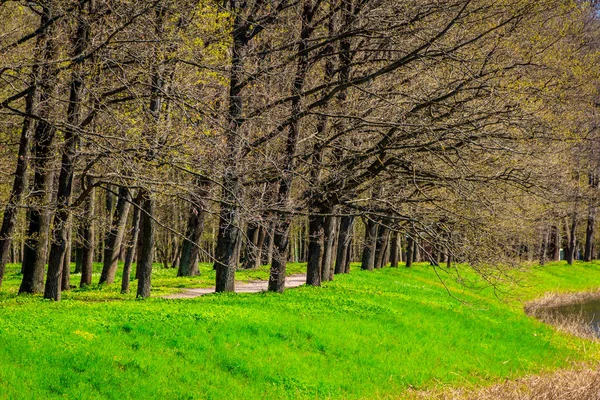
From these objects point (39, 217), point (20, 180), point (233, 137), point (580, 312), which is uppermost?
point (233, 137)

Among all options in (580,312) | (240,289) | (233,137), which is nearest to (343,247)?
(240,289)

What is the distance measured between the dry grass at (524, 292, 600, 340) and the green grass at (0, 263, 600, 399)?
6.73ft

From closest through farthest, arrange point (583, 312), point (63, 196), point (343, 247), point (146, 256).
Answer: point (63, 196) < point (146, 256) < point (583, 312) < point (343, 247)

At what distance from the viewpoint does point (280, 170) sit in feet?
42.5

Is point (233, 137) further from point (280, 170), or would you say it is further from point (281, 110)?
point (280, 170)

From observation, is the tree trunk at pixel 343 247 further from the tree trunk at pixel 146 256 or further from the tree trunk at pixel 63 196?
the tree trunk at pixel 63 196

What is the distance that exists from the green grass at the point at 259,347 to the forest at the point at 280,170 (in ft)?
0.19

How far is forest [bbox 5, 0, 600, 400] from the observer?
11336 mm

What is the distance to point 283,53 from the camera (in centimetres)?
1736

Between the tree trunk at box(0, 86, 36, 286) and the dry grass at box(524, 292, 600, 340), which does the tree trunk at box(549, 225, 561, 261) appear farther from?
the tree trunk at box(0, 86, 36, 286)

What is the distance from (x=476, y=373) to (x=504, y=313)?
880cm

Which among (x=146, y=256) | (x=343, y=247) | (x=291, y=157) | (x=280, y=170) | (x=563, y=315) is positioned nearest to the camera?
(x=280, y=170)

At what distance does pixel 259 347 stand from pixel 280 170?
3.59 metres

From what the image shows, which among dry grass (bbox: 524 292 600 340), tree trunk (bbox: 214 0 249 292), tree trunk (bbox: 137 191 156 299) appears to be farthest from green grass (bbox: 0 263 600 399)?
dry grass (bbox: 524 292 600 340)
